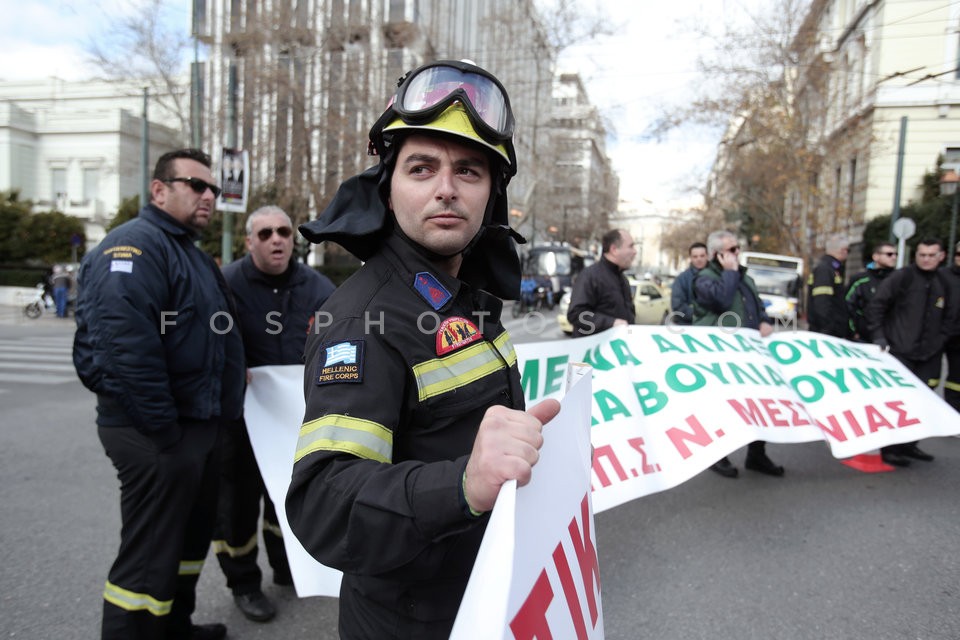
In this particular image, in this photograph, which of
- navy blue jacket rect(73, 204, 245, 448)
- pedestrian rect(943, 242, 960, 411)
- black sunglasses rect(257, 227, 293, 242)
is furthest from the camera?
pedestrian rect(943, 242, 960, 411)

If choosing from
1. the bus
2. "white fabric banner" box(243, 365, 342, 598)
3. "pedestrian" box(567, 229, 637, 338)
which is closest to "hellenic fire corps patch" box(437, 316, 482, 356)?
"white fabric banner" box(243, 365, 342, 598)

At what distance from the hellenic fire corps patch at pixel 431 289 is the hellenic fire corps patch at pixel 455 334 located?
49 mm

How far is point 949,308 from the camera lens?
5551 millimetres

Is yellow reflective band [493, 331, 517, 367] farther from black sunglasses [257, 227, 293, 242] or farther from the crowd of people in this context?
black sunglasses [257, 227, 293, 242]

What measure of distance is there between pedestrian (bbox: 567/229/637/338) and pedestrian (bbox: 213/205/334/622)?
2.37 m

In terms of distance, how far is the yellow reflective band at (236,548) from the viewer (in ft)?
10.1

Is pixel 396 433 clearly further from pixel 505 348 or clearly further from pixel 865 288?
pixel 865 288

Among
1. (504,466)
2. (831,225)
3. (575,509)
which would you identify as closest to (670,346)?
(575,509)

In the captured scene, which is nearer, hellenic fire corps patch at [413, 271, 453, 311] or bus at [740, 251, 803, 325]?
hellenic fire corps patch at [413, 271, 453, 311]

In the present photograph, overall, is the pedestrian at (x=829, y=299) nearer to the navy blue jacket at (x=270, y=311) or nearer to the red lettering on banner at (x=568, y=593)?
the navy blue jacket at (x=270, y=311)

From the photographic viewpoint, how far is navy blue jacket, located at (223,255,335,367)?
3334 mm

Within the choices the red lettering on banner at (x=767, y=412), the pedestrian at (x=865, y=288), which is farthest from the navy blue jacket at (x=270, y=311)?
the pedestrian at (x=865, y=288)

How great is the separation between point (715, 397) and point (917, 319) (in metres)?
2.75

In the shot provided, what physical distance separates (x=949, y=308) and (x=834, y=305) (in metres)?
1.21
